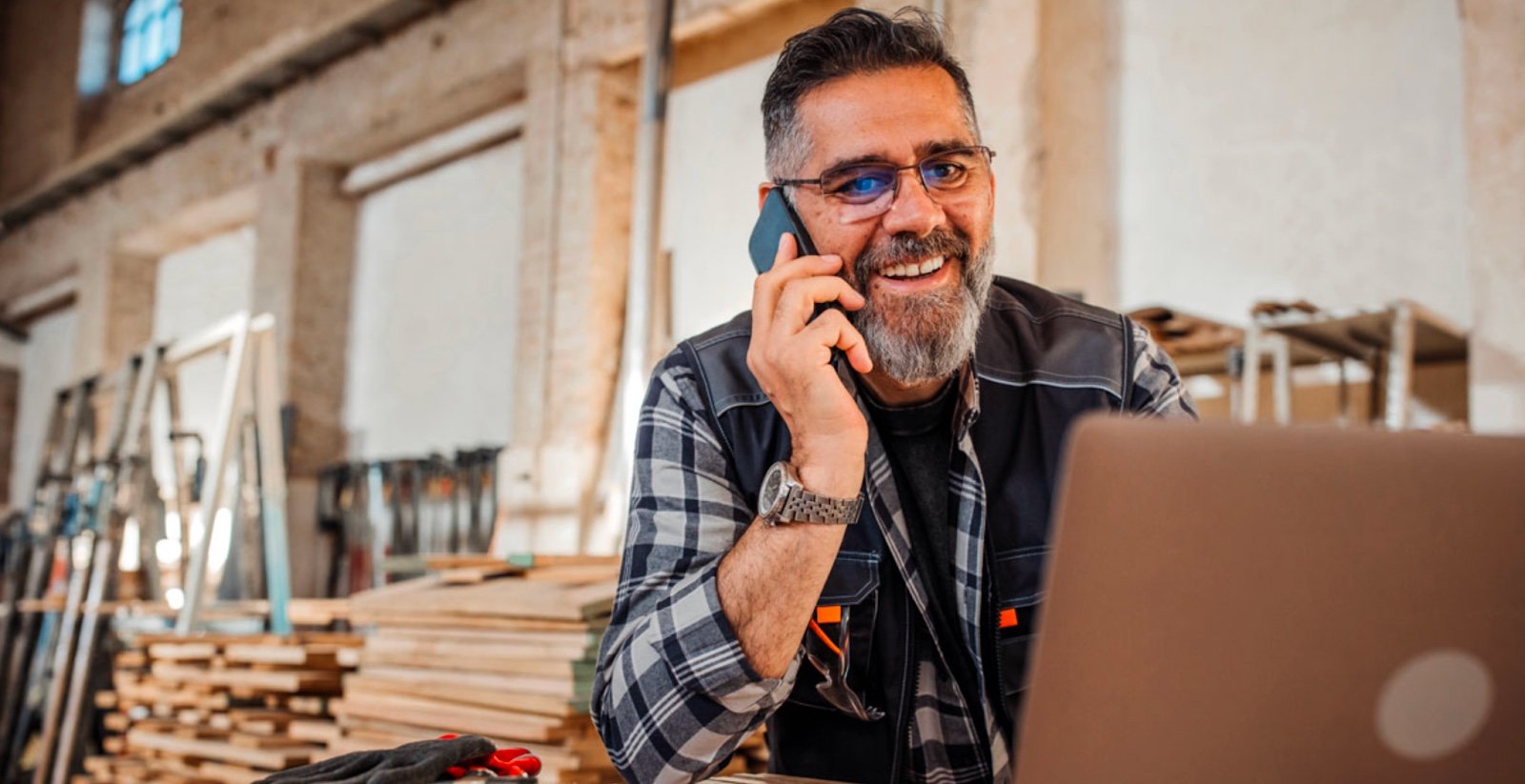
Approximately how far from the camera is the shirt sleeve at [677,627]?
1.55 m

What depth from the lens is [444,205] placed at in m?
9.82

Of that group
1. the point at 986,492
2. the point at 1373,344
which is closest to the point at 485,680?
the point at 986,492

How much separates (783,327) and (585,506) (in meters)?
5.93

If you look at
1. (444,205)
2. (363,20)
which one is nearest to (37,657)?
(444,205)

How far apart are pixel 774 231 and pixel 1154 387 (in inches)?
25.4

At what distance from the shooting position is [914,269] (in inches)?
71.3

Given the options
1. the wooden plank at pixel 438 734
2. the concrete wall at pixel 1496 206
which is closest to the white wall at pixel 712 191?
the concrete wall at pixel 1496 206

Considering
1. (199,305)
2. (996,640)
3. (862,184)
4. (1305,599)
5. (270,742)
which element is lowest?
(270,742)

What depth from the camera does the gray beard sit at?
1783mm

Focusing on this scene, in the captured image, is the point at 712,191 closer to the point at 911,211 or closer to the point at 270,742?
the point at 270,742

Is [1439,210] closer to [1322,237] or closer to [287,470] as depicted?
[1322,237]

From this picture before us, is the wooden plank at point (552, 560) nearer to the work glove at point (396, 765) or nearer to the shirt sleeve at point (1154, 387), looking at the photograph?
the shirt sleeve at point (1154, 387)

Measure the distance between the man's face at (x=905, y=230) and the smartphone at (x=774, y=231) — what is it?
26 mm

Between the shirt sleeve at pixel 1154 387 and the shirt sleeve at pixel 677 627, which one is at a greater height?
the shirt sleeve at pixel 1154 387
